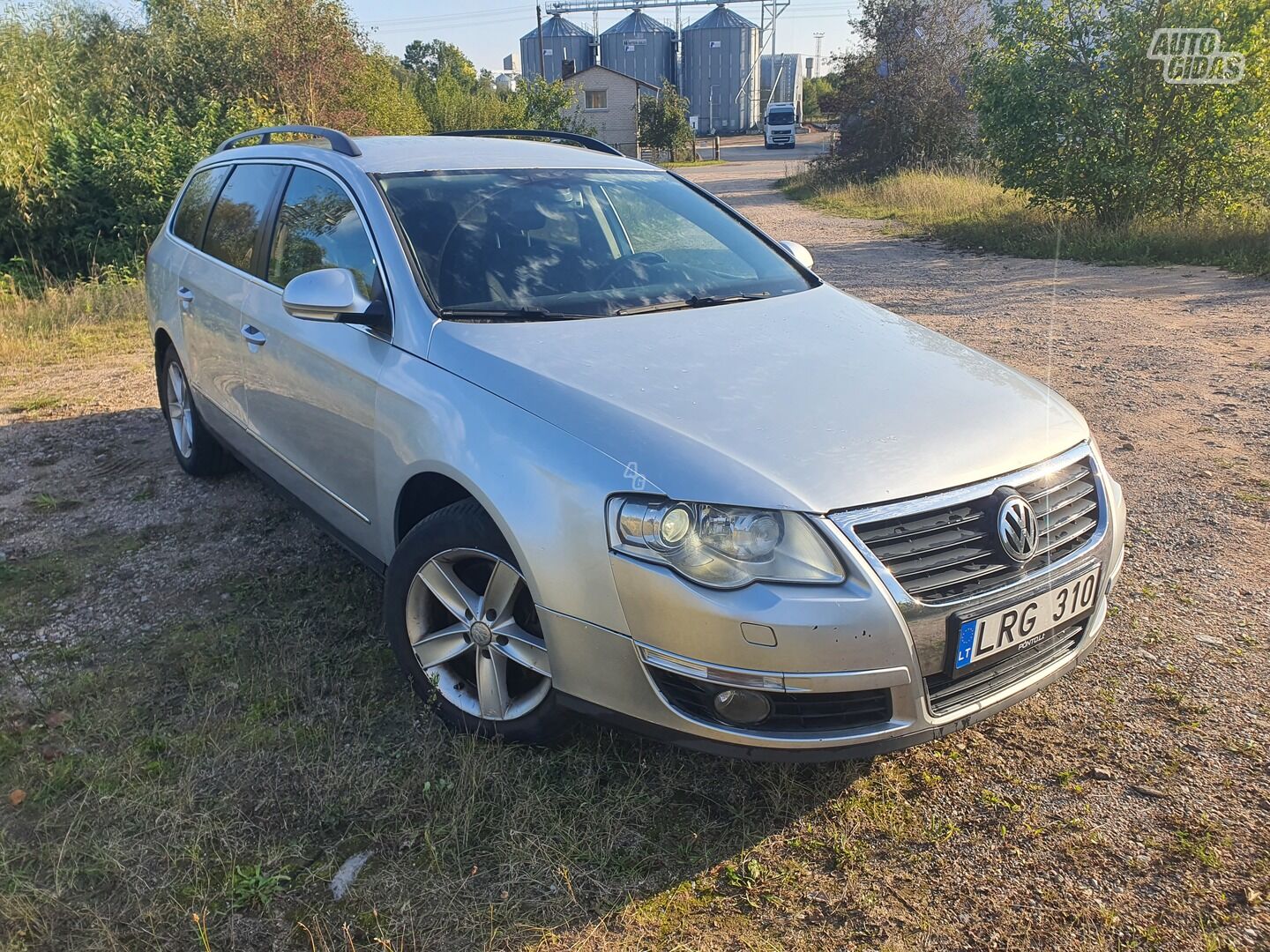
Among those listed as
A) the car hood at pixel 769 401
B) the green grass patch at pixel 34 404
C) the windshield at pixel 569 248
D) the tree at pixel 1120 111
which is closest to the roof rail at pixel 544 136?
the windshield at pixel 569 248

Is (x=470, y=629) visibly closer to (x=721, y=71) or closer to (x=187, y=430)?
(x=187, y=430)

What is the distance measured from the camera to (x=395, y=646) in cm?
291

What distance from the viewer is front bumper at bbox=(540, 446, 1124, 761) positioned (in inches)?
83.7

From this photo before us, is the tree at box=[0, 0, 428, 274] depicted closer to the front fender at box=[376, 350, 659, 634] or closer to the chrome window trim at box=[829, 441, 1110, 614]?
the front fender at box=[376, 350, 659, 634]

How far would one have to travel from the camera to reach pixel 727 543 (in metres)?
2.18

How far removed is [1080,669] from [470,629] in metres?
2.05

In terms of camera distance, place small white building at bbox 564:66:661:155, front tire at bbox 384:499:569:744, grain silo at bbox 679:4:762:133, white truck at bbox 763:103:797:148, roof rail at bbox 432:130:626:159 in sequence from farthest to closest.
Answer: grain silo at bbox 679:4:762:133 < small white building at bbox 564:66:661:155 < white truck at bbox 763:103:797:148 < roof rail at bbox 432:130:626:159 < front tire at bbox 384:499:569:744

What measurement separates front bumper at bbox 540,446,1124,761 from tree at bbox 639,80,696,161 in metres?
53.7

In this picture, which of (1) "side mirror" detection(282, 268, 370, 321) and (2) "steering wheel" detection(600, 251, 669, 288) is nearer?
(1) "side mirror" detection(282, 268, 370, 321)

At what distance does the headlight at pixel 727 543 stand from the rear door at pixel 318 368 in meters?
1.21

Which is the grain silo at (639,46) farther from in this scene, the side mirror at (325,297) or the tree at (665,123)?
the side mirror at (325,297)

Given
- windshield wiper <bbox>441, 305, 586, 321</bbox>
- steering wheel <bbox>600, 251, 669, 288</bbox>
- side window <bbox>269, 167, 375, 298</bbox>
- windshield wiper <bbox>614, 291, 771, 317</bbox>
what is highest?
side window <bbox>269, 167, 375, 298</bbox>

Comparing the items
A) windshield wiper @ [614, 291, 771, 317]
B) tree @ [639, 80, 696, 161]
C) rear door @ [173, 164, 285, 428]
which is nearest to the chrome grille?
windshield wiper @ [614, 291, 771, 317]

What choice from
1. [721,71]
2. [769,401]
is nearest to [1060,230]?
[769,401]
